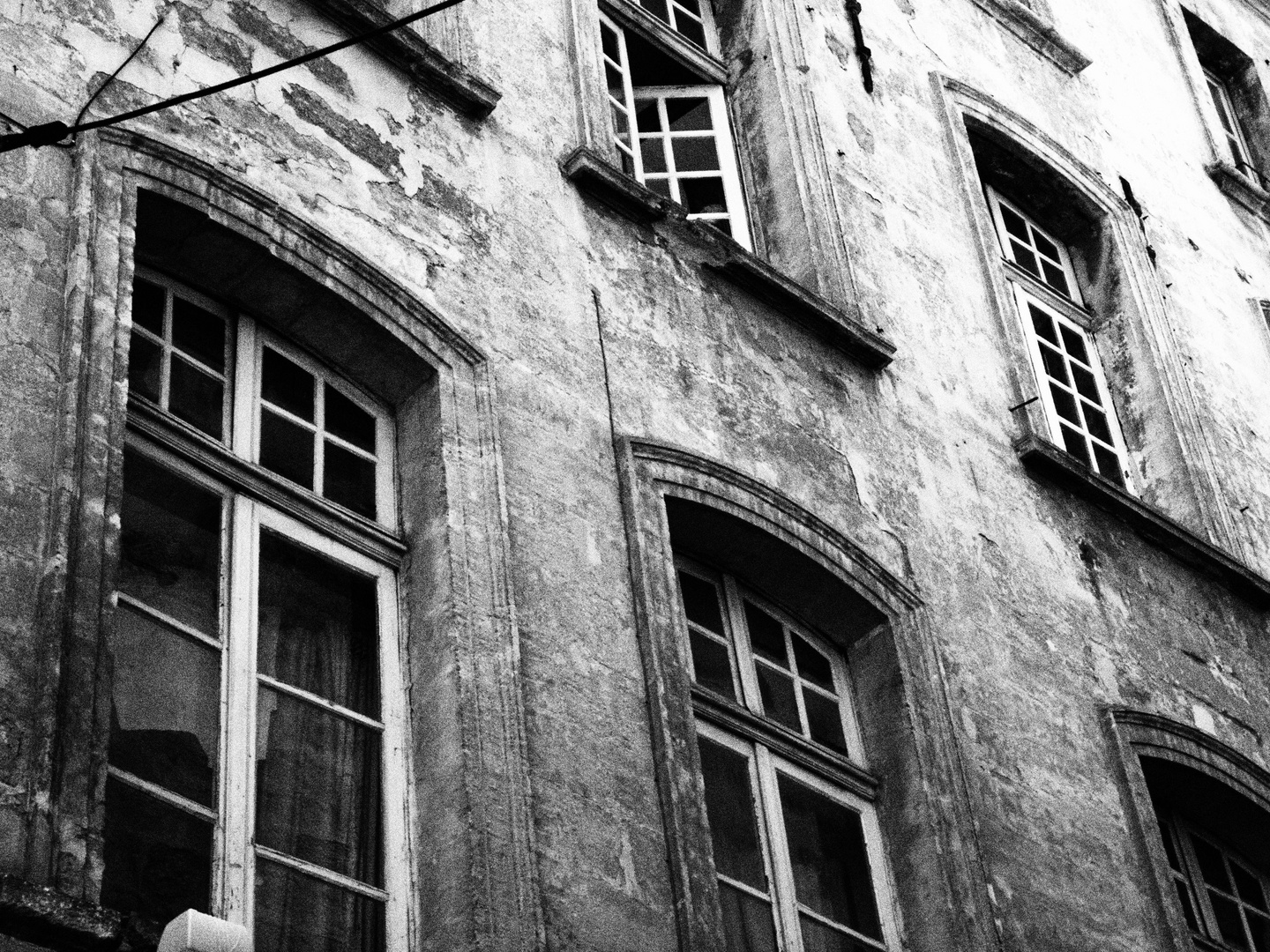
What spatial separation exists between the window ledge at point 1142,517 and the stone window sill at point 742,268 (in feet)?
2.94

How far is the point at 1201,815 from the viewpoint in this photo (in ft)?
27.7

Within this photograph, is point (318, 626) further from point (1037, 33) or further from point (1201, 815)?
point (1037, 33)

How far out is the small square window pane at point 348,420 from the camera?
6293 millimetres

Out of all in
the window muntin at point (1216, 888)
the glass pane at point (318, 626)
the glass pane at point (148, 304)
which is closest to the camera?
the glass pane at point (318, 626)

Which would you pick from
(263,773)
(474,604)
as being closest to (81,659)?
(263,773)

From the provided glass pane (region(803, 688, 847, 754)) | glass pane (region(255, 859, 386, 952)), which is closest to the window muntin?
glass pane (region(803, 688, 847, 754))

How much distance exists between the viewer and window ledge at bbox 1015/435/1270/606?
8.76 meters

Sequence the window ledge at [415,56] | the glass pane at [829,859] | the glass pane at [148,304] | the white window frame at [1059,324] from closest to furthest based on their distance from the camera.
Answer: the glass pane at [148,304] < the glass pane at [829,859] < the window ledge at [415,56] < the white window frame at [1059,324]

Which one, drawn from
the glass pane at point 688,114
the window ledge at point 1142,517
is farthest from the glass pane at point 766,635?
the glass pane at point 688,114

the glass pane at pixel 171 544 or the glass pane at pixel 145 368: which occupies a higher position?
the glass pane at pixel 145 368

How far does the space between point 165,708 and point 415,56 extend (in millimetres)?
2980

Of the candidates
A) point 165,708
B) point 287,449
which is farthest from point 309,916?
point 287,449

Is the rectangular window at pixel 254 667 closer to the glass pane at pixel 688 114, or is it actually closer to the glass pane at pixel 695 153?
the glass pane at pixel 695 153

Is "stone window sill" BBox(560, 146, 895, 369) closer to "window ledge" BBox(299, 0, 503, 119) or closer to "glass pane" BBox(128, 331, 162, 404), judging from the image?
"window ledge" BBox(299, 0, 503, 119)
